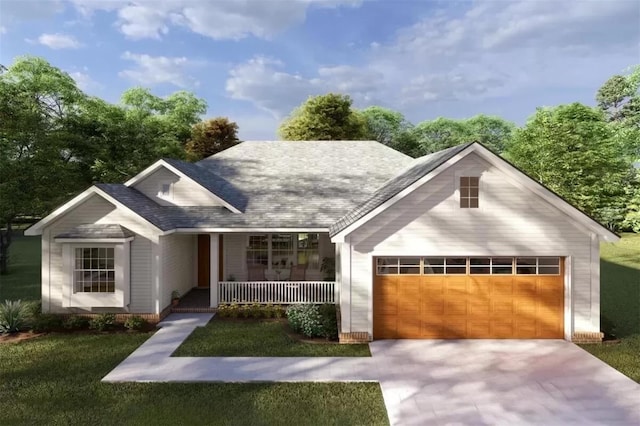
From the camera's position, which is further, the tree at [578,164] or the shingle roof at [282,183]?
the tree at [578,164]

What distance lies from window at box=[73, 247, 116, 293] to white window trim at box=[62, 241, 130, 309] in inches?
7.5

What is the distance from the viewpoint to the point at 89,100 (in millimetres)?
31469

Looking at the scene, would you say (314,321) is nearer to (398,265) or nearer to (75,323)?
(398,265)

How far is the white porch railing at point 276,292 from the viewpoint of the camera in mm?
14742

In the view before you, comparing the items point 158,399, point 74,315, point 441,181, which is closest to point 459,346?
point 441,181

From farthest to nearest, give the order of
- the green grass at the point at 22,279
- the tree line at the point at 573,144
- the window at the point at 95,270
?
the tree line at the point at 573,144, the green grass at the point at 22,279, the window at the point at 95,270

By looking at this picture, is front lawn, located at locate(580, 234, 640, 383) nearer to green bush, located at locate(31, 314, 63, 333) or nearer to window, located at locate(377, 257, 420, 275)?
window, located at locate(377, 257, 420, 275)

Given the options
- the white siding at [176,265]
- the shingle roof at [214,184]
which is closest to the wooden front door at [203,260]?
the white siding at [176,265]

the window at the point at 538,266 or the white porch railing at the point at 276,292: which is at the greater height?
the window at the point at 538,266

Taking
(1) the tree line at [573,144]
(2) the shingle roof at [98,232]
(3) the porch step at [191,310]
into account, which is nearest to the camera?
(2) the shingle roof at [98,232]

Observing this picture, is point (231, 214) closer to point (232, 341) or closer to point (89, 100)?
point (232, 341)

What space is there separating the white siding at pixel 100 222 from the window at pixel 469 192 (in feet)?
33.5

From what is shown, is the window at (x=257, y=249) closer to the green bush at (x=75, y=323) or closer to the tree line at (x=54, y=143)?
the green bush at (x=75, y=323)

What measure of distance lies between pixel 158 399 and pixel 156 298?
611 centimetres
